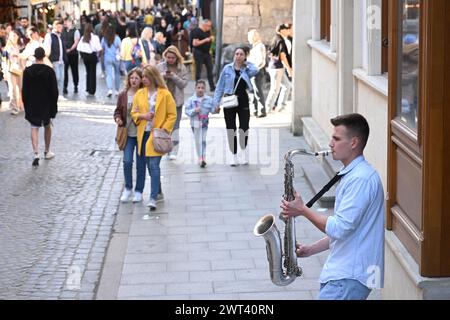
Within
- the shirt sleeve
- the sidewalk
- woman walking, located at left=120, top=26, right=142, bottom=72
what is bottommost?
the sidewalk

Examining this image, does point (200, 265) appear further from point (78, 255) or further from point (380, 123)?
point (380, 123)

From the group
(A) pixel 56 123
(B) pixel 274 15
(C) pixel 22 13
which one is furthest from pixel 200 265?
(C) pixel 22 13

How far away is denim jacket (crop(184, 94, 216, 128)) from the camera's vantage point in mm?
13750

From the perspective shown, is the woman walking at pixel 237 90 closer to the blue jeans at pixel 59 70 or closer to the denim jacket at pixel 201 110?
the denim jacket at pixel 201 110

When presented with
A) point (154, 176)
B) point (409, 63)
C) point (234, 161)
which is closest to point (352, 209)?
point (409, 63)

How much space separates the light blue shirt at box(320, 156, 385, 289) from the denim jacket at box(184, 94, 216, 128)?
853 centimetres

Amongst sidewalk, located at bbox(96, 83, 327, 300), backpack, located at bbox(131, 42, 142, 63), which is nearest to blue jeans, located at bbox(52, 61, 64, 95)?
backpack, located at bbox(131, 42, 142, 63)

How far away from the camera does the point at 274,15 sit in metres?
25.2

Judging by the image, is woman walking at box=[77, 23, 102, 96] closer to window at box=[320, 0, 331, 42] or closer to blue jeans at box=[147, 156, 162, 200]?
window at box=[320, 0, 331, 42]

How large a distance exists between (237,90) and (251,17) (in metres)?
11.6

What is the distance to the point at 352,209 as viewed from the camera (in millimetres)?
5125

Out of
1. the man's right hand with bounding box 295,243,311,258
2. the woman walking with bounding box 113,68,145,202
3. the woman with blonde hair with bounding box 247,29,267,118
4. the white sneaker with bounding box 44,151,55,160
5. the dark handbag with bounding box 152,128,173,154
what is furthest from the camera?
the woman with blonde hair with bounding box 247,29,267,118

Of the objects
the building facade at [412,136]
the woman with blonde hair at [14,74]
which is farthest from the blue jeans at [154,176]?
the woman with blonde hair at [14,74]

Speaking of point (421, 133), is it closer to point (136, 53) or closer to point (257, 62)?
point (257, 62)
